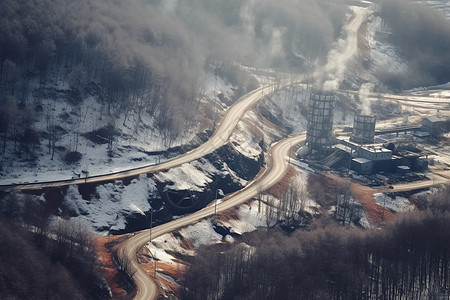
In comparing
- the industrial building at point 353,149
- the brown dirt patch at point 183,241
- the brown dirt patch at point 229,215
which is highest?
the industrial building at point 353,149

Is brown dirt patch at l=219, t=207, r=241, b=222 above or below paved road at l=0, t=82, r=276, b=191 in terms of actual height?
below

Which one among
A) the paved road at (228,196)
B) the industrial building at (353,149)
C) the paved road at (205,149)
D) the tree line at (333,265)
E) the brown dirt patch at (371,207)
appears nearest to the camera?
the paved road at (228,196)

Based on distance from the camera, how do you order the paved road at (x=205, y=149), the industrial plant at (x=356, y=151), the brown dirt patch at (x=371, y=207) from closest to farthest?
1. the paved road at (x=205, y=149)
2. the brown dirt patch at (x=371, y=207)
3. the industrial plant at (x=356, y=151)

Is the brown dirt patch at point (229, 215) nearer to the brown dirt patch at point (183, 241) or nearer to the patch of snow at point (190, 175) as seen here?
the patch of snow at point (190, 175)

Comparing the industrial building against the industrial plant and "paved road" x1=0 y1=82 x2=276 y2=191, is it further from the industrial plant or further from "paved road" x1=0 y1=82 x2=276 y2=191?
"paved road" x1=0 y1=82 x2=276 y2=191

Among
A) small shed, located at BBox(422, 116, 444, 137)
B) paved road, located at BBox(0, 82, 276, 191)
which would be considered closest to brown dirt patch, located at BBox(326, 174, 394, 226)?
paved road, located at BBox(0, 82, 276, 191)

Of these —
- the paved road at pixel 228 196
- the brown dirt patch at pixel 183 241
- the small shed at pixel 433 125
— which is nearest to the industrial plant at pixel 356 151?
the paved road at pixel 228 196

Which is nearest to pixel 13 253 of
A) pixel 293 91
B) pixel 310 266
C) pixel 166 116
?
pixel 310 266

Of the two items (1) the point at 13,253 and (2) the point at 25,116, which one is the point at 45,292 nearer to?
(1) the point at 13,253
